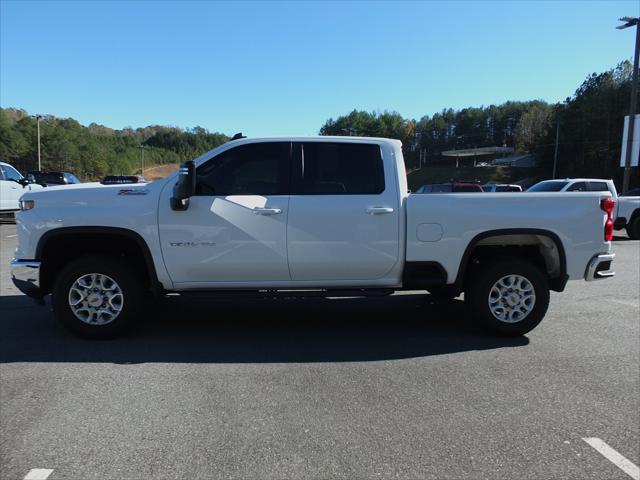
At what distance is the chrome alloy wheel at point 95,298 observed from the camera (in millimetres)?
5000

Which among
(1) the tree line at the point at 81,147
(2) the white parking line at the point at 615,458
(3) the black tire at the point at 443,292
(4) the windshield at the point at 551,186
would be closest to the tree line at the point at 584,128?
(4) the windshield at the point at 551,186

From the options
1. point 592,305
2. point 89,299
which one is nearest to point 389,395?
point 89,299

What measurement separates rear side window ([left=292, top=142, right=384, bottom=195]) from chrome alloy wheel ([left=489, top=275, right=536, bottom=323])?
169 cm

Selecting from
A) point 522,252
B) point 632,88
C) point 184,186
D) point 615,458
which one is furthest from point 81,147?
point 615,458

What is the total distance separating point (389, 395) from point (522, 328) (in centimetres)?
221

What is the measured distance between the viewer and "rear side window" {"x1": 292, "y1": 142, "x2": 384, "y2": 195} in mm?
5109

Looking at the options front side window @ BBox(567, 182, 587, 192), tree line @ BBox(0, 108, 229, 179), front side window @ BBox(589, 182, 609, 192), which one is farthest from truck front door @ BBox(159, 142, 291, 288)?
tree line @ BBox(0, 108, 229, 179)

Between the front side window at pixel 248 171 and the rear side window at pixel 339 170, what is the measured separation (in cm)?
19

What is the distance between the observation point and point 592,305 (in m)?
6.89

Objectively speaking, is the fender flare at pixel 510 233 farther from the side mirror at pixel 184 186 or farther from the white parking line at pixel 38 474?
the white parking line at pixel 38 474

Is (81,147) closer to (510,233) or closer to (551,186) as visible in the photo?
(551,186)

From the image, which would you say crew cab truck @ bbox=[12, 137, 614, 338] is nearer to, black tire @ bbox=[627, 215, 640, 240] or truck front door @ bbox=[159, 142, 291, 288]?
truck front door @ bbox=[159, 142, 291, 288]

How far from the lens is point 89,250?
5.27m

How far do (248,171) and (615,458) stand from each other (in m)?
3.92
